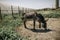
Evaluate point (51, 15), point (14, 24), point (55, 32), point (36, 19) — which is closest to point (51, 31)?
point (55, 32)

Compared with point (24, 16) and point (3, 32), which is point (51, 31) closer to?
point (24, 16)

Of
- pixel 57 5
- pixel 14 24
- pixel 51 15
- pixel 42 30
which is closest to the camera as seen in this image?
pixel 42 30

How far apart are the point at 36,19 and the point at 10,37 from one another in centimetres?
447

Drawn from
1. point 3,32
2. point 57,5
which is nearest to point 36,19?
point 3,32

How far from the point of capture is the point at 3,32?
10078 mm

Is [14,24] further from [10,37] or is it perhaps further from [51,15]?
[51,15]

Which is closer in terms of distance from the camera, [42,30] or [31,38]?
[31,38]

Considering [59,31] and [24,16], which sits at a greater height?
[24,16]

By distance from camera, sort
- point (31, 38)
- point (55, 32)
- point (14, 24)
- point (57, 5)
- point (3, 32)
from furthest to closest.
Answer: point (57, 5) → point (14, 24) → point (55, 32) → point (31, 38) → point (3, 32)

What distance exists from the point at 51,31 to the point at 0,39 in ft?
15.3

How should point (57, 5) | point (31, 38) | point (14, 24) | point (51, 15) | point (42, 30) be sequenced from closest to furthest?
point (31, 38), point (42, 30), point (14, 24), point (51, 15), point (57, 5)

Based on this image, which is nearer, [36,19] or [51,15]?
[36,19]

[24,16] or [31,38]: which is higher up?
[24,16]

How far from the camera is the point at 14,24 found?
50.6 feet
